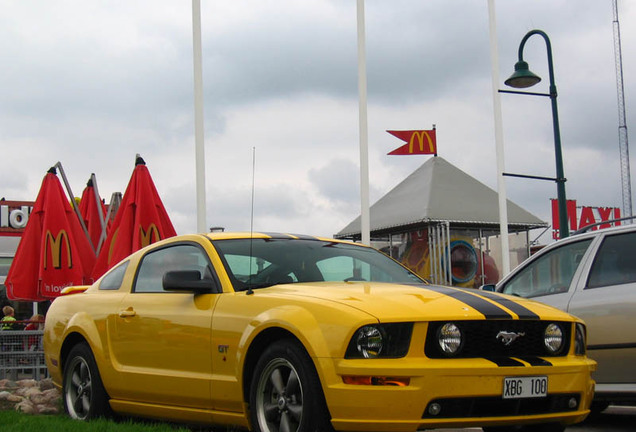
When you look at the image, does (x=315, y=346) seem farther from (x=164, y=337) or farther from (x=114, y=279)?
(x=114, y=279)

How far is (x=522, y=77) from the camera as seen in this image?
1677 centimetres

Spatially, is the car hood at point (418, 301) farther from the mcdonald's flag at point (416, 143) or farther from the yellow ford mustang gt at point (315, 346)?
the mcdonald's flag at point (416, 143)

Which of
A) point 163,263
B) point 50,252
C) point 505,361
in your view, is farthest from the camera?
point 50,252

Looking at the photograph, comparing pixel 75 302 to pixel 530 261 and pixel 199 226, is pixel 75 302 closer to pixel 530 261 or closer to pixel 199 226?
pixel 530 261

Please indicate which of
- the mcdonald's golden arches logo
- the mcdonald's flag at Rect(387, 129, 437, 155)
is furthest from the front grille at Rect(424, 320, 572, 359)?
the mcdonald's flag at Rect(387, 129, 437, 155)

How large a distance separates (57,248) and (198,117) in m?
5.77

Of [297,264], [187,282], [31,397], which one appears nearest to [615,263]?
[297,264]

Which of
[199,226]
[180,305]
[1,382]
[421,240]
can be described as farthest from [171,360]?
[421,240]

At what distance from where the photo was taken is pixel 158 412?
6.39 metres

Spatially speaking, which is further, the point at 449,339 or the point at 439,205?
the point at 439,205

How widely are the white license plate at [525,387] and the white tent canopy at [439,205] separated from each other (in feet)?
50.5

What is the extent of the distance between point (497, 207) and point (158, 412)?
16883 mm

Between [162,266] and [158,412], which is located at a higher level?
[162,266]

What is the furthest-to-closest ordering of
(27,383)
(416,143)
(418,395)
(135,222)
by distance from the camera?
1. (416,143)
2. (135,222)
3. (27,383)
4. (418,395)
